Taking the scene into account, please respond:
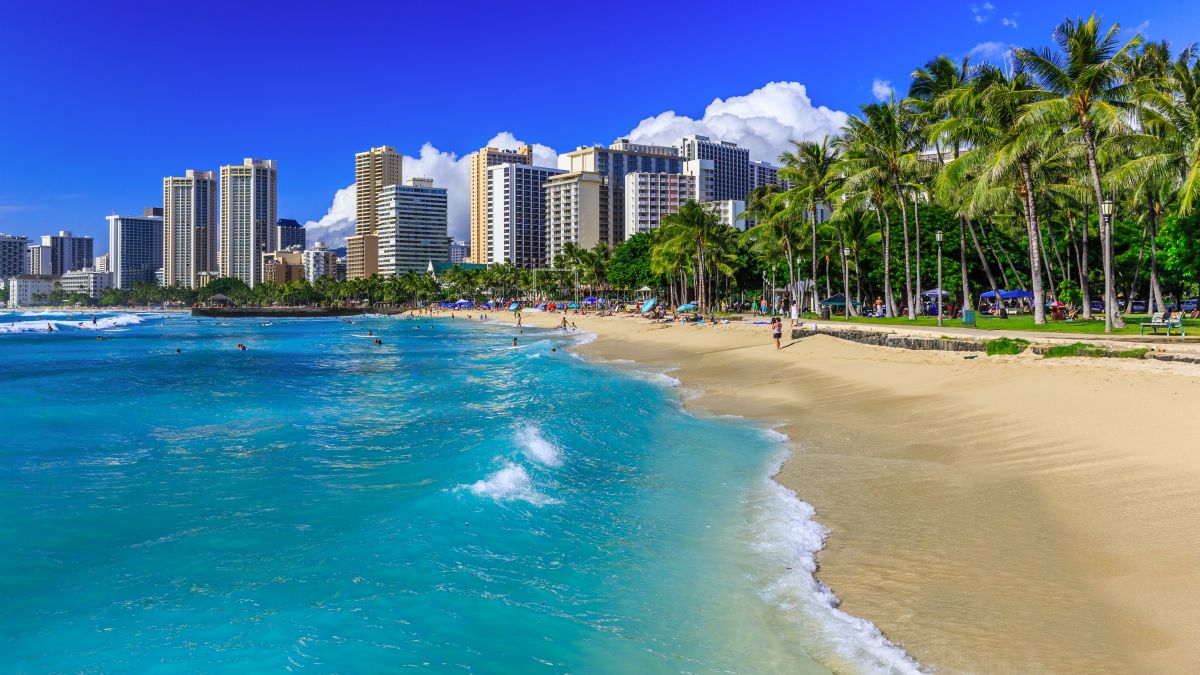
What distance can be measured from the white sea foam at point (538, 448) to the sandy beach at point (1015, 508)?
13.9ft

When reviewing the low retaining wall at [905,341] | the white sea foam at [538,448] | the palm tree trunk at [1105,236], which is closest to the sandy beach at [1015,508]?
the low retaining wall at [905,341]

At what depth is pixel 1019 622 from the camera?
6008 millimetres

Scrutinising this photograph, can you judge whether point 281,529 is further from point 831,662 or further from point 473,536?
point 831,662

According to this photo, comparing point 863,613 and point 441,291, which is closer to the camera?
point 863,613

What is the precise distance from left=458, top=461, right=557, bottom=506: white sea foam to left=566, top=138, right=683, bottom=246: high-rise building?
164674mm

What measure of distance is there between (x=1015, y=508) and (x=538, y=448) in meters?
8.39

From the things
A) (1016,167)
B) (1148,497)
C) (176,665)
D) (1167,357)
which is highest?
(1016,167)

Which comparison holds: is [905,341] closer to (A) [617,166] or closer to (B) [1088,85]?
(B) [1088,85]

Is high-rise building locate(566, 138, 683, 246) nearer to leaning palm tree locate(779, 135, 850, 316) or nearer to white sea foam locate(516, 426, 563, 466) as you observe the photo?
leaning palm tree locate(779, 135, 850, 316)

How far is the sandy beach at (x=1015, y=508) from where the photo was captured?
5770 millimetres

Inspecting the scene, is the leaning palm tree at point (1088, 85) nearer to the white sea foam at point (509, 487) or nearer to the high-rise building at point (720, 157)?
the white sea foam at point (509, 487)

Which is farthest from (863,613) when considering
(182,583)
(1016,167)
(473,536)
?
(1016,167)

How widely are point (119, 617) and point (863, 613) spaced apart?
686cm

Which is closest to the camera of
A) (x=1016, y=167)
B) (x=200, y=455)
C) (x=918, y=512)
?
(x=918, y=512)
